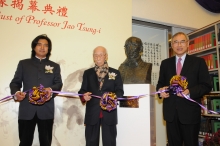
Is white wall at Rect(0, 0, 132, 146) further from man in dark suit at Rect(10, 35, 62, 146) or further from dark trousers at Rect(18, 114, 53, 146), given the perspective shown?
dark trousers at Rect(18, 114, 53, 146)

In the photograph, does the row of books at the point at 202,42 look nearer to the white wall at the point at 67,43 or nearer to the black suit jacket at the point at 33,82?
the white wall at the point at 67,43

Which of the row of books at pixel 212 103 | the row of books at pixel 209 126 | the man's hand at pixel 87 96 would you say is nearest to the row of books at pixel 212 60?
the row of books at pixel 212 103

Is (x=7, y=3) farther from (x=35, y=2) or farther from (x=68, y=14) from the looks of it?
(x=68, y=14)

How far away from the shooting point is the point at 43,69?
102 inches

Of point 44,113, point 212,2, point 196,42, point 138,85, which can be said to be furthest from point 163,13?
point 44,113

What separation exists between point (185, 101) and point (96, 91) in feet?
3.30

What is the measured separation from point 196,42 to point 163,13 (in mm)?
933

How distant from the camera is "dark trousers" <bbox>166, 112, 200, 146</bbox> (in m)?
2.10

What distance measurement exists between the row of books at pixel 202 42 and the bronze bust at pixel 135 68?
189 centimetres

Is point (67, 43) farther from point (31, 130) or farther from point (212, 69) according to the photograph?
point (212, 69)

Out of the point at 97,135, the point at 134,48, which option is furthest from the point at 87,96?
the point at 134,48

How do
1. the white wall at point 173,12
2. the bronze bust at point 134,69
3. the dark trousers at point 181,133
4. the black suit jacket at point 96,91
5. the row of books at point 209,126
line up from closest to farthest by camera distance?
1. the dark trousers at point 181,133
2. the black suit jacket at point 96,91
3. the bronze bust at point 134,69
4. the row of books at point 209,126
5. the white wall at point 173,12

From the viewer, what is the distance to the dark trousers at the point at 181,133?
2098 millimetres

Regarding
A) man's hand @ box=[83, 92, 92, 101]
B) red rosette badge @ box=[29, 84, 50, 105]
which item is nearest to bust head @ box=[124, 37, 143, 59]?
man's hand @ box=[83, 92, 92, 101]
